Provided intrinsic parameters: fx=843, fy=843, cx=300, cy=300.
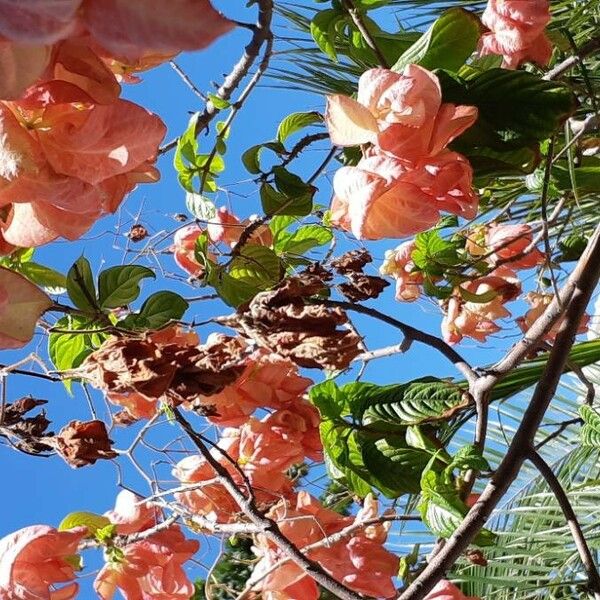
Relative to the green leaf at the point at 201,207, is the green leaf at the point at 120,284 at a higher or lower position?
lower

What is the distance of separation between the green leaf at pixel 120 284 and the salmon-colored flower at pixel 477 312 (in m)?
0.51

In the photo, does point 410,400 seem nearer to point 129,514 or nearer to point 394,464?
point 394,464

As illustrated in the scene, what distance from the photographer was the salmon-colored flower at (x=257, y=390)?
0.72 meters

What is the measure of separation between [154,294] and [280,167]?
0.15m

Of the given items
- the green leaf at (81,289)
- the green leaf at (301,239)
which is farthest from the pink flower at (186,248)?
the green leaf at (81,289)

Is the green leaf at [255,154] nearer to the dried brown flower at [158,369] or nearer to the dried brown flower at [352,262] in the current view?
the dried brown flower at [352,262]

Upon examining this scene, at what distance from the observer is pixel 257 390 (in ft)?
2.38

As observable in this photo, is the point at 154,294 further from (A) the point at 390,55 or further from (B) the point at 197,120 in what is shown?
(A) the point at 390,55

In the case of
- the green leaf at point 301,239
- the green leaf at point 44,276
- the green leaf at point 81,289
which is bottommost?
the green leaf at point 81,289

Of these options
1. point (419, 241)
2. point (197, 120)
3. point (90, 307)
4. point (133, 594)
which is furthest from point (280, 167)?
point (133, 594)

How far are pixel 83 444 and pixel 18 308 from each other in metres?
0.16

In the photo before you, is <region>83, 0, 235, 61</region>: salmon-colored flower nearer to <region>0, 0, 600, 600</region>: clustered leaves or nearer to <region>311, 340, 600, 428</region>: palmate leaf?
<region>0, 0, 600, 600</region>: clustered leaves

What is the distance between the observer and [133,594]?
2.53 feet

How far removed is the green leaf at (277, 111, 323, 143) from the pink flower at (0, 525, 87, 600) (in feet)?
1.26
